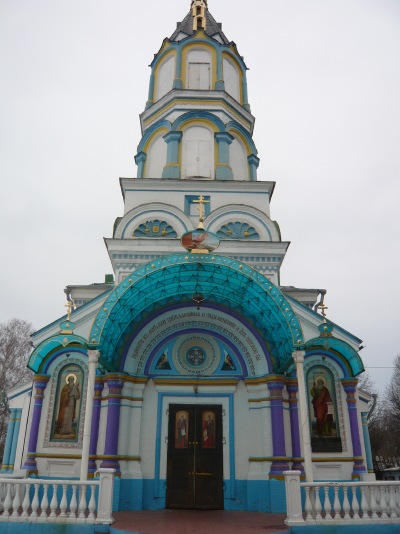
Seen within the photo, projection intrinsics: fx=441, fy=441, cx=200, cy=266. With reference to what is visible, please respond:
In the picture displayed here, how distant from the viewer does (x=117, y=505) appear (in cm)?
980

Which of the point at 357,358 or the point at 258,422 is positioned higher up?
the point at 357,358

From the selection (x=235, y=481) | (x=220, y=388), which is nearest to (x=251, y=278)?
(x=220, y=388)

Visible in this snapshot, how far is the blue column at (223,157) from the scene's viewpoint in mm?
14109

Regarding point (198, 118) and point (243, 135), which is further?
point (243, 135)

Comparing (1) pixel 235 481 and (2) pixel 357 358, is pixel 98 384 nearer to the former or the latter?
(1) pixel 235 481

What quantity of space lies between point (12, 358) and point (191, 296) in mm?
21120

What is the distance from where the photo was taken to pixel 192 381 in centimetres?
1139

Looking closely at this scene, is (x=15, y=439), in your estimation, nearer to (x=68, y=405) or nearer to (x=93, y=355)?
(x=68, y=405)

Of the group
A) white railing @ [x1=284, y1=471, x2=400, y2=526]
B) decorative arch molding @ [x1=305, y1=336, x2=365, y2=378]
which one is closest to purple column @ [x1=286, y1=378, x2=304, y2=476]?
decorative arch molding @ [x1=305, y1=336, x2=365, y2=378]

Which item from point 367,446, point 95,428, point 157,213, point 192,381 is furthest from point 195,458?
point 157,213

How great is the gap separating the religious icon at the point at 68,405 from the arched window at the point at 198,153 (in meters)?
Answer: 7.02

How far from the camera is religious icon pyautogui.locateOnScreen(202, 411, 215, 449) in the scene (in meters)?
10.9

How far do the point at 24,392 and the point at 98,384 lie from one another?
313 cm

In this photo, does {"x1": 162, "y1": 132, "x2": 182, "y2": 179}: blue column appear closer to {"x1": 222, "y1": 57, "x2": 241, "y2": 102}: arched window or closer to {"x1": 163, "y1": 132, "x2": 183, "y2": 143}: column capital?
{"x1": 163, "y1": 132, "x2": 183, "y2": 143}: column capital
